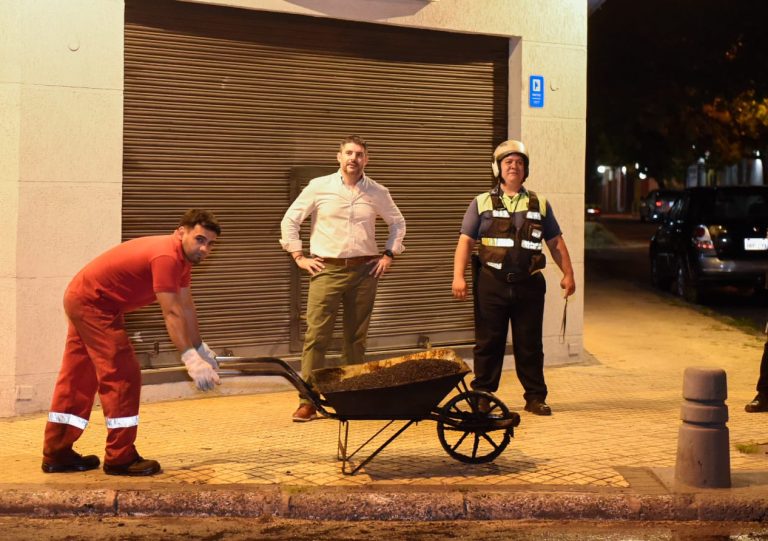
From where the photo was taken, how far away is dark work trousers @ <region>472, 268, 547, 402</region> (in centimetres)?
914

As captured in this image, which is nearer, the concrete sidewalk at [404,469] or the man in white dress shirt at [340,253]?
the concrete sidewalk at [404,469]

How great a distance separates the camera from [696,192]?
59.5ft

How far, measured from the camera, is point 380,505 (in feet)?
22.2

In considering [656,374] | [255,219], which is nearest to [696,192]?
[656,374]

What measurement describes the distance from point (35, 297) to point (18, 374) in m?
0.58

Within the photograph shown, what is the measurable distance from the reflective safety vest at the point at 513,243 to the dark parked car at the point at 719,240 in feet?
28.6

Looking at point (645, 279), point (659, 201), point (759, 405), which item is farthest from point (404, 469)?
point (659, 201)

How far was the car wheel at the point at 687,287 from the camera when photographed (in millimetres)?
17500

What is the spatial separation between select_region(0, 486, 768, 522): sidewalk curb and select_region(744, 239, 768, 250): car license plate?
10.9 meters

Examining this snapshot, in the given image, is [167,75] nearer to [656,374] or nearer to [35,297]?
[35,297]

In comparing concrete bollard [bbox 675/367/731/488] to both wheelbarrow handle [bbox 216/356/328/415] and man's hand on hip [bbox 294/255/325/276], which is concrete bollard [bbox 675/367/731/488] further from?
man's hand on hip [bbox 294/255/325/276]

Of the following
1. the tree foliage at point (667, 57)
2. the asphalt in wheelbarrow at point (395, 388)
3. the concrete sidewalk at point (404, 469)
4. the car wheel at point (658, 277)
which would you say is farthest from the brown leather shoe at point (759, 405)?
the tree foliage at point (667, 57)

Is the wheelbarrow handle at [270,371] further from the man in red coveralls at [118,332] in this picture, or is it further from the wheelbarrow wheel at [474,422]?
the wheelbarrow wheel at [474,422]

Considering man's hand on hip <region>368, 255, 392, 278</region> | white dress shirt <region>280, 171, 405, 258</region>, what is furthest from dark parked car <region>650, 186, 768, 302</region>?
white dress shirt <region>280, 171, 405, 258</region>
